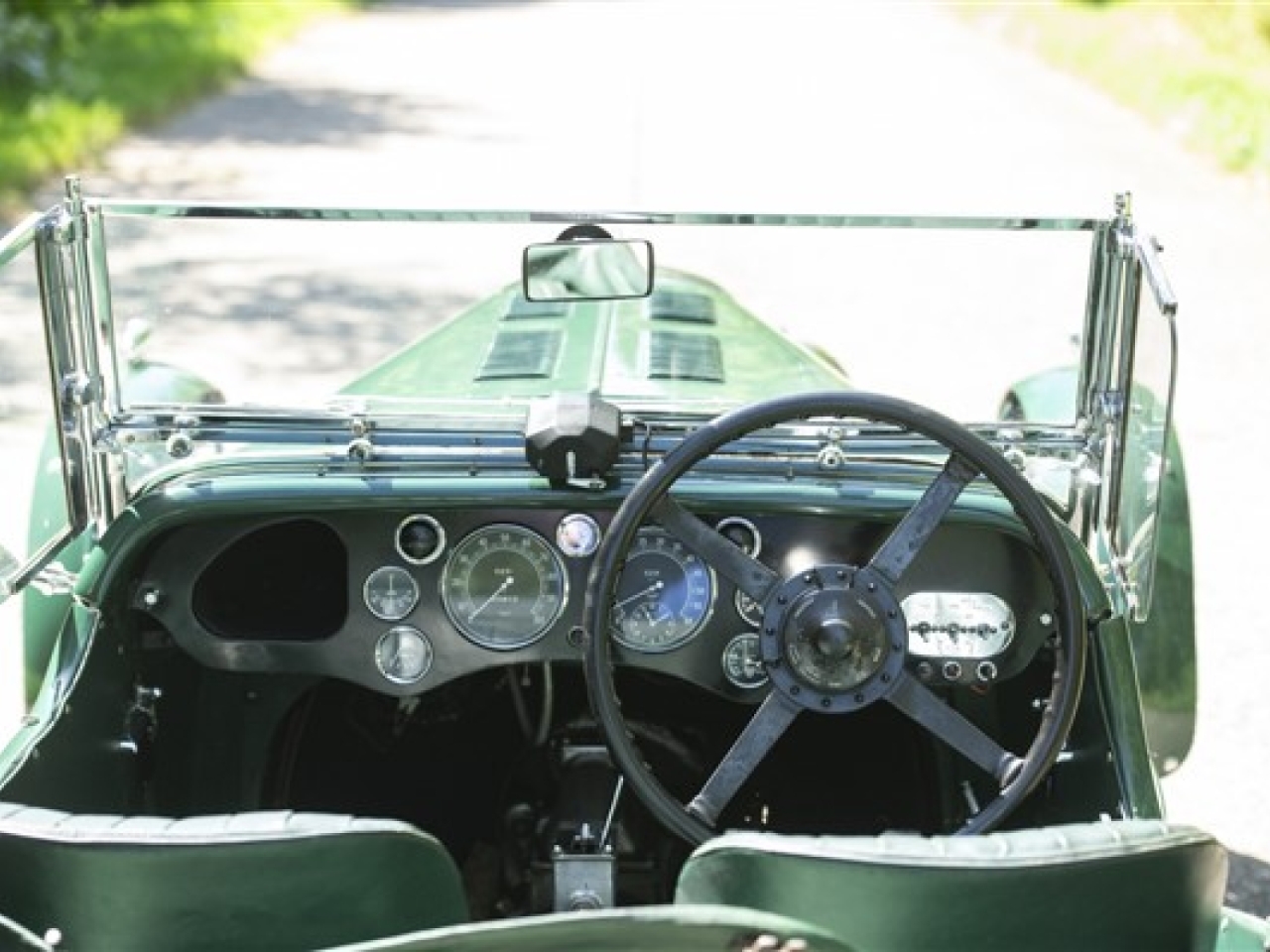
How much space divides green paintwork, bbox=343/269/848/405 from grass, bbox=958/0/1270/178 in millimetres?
12942

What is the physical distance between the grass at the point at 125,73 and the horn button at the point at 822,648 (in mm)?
10754

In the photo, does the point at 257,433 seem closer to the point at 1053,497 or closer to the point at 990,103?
the point at 1053,497

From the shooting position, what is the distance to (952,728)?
345 centimetres

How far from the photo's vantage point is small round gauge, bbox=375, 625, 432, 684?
3828 millimetres

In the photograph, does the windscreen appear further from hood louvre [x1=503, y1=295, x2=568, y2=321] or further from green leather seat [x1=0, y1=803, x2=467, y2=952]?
green leather seat [x1=0, y1=803, x2=467, y2=952]

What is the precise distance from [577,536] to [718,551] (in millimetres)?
345


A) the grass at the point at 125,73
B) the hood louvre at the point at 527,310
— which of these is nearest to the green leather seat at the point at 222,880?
the hood louvre at the point at 527,310

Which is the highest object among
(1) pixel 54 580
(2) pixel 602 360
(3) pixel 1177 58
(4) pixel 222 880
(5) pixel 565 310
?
(3) pixel 1177 58

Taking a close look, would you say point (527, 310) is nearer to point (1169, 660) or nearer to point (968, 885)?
point (1169, 660)

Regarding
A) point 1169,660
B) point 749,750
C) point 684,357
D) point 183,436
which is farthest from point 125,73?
point 749,750

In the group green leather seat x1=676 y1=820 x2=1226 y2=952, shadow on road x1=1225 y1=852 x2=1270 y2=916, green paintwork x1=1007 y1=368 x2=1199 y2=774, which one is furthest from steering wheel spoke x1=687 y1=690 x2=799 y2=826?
shadow on road x1=1225 y1=852 x2=1270 y2=916

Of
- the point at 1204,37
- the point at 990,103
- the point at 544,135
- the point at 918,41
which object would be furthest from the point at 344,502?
the point at 918,41

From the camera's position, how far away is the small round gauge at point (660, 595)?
3.73 meters

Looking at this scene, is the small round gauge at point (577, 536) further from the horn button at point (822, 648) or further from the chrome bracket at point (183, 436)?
the chrome bracket at point (183, 436)
